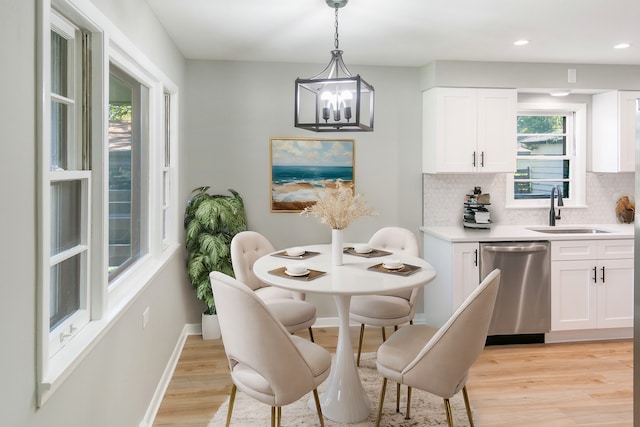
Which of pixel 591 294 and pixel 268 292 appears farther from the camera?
pixel 591 294

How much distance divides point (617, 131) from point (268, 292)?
357 centimetres

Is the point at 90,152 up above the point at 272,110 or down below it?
below

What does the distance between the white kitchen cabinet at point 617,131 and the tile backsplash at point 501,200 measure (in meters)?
0.32

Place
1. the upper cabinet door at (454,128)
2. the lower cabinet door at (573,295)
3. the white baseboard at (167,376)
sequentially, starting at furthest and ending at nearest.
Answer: the upper cabinet door at (454,128)
the lower cabinet door at (573,295)
the white baseboard at (167,376)

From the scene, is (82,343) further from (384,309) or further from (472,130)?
(472,130)

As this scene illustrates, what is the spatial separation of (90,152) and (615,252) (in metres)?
4.17

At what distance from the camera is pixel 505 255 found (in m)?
4.02

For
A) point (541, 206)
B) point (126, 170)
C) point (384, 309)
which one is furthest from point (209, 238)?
point (541, 206)

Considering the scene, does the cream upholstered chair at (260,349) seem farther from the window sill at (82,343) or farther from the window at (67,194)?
the window at (67,194)

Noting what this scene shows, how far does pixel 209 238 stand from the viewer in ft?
13.1

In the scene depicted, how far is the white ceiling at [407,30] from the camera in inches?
116

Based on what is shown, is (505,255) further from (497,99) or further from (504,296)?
(497,99)

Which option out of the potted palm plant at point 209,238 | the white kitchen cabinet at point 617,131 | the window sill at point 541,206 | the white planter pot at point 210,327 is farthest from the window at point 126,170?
the white kitchen cabinet at point 617,131
